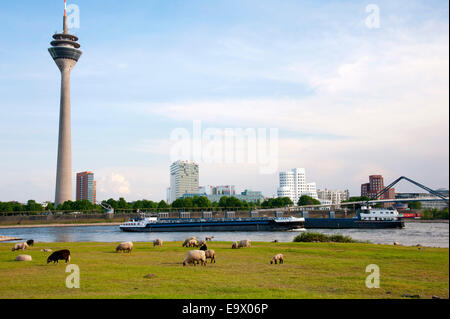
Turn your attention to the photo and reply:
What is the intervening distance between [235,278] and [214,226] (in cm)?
8370

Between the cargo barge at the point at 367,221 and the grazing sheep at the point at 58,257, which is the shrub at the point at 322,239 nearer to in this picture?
the grazing sheep at the point at 58,257

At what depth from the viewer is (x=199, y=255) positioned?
70.7 ft

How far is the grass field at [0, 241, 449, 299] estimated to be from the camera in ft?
45.2

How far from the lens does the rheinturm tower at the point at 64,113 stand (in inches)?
7042

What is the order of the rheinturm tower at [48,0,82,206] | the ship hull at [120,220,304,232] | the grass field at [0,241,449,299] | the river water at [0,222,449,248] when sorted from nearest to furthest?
the grass field at [0,241,449,299] → the river water at [0,222,449,248] → the ship hull at [120,220,304,232] → the rheinturm tower at [48,0,82,206]

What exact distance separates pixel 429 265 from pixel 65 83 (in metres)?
190

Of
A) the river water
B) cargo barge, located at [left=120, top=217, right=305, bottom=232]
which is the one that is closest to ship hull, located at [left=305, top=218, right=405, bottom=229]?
cargo barge, located at [left=120, top=217, right=305, bottom=232]

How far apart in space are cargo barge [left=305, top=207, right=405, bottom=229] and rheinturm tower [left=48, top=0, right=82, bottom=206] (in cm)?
12241

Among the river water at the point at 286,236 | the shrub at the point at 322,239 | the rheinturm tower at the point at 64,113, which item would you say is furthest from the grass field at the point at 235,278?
the rheinturm tower at the point at 64,113

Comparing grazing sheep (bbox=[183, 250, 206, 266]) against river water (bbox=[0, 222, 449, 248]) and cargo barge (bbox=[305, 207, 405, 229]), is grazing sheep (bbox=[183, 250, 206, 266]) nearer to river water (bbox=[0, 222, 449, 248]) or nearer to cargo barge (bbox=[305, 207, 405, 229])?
river water (bbox=[0, 222, 449, 248])

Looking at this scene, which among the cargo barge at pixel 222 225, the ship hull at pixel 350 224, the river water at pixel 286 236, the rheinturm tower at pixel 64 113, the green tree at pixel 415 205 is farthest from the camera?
the rheinturm tower at pixel 64 113

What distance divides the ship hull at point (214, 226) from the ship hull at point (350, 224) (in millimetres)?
5846
